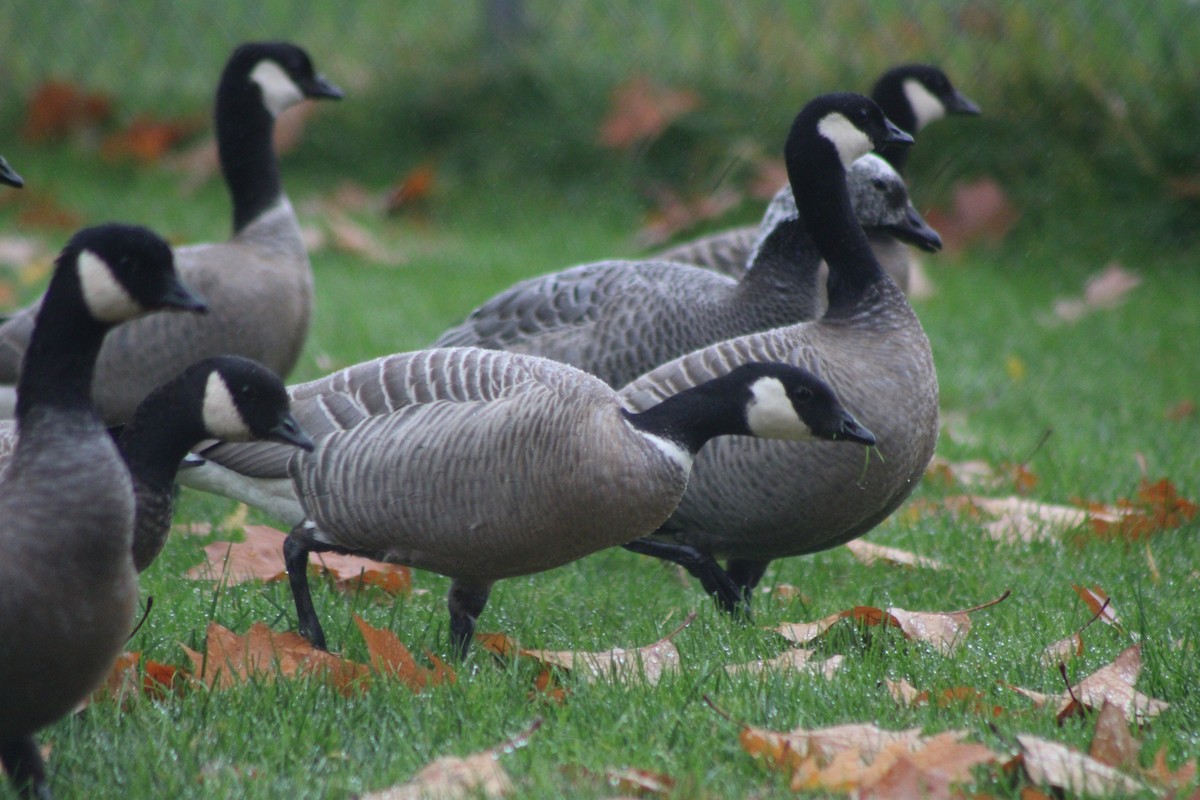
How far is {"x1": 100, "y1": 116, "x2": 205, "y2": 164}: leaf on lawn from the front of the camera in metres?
10.5

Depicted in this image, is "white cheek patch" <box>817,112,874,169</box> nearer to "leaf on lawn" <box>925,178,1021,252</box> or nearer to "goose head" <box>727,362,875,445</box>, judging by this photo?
"goose head" <box>727,362,875,445</box>

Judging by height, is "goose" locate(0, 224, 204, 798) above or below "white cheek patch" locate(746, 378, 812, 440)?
above

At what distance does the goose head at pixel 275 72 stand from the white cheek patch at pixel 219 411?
3198 millimetres

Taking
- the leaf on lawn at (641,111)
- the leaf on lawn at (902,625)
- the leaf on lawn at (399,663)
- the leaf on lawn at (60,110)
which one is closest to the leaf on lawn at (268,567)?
the leaf on lawn at (399,663)

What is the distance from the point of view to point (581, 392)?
3787 millimetres

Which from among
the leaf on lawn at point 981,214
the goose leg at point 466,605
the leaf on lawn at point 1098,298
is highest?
the goose leg at point 466,605

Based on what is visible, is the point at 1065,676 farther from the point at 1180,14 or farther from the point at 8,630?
the point at 1180,14

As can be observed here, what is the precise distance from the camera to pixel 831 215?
15.0 ft

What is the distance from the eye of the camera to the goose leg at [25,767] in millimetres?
2822

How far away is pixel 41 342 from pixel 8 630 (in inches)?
22.7

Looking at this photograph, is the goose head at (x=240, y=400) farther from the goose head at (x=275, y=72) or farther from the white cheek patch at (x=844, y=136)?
the goose head at (x=275, y=72)

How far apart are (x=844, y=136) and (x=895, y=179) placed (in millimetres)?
354

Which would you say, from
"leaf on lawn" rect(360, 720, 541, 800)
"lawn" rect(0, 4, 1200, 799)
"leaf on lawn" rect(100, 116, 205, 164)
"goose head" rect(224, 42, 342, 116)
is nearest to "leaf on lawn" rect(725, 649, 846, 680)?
"lawn" rect(0, 4, 1200, 799)

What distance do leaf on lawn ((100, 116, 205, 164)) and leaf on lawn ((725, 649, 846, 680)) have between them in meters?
8.17
